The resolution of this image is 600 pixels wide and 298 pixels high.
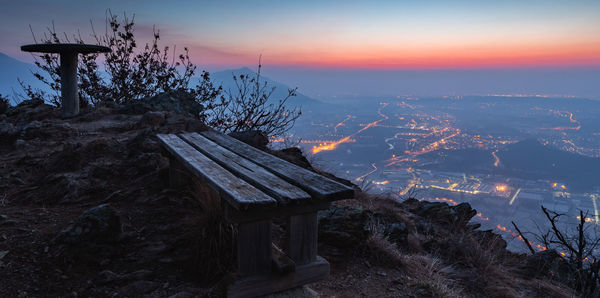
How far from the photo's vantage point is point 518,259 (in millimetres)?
4922

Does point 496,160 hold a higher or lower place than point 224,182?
lower

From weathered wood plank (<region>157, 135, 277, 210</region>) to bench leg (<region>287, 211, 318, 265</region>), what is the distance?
348 mm

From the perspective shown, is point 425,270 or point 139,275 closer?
point 139,275

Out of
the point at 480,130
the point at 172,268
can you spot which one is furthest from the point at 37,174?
the point at 480,130

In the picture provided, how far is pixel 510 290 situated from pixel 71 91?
8651 millimetres

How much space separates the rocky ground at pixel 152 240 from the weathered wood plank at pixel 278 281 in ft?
0.56

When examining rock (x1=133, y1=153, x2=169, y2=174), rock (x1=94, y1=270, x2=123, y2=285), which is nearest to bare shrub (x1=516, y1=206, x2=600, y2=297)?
rock (x1=94, y1=270, x2=123, y2=285)

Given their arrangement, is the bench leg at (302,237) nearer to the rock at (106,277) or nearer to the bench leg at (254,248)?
the bench leg at (254,248)

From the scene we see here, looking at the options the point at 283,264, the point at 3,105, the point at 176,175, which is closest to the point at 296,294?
the point at 283,264

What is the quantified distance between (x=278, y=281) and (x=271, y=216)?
0.46 m

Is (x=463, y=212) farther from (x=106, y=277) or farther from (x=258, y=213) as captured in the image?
(x=106, y=277)

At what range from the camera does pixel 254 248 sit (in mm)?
2051

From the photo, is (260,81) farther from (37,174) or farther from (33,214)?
(33,214)

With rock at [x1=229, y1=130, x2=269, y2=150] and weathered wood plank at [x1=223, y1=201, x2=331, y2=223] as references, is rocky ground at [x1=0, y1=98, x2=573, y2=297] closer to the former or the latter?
weathered wood plank at [x1=223, y1=201, x2=331, y2=223]
